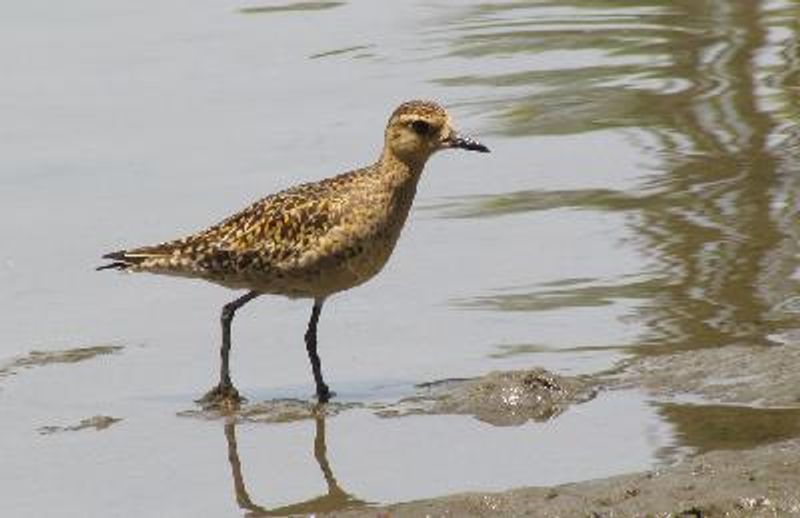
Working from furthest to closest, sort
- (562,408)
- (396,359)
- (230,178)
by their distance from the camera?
1. (230,178)
2. (396,359)
3. (562,408)

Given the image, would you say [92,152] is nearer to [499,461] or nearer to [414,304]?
[414,304]

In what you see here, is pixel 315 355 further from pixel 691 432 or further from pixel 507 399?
pixel 691 432

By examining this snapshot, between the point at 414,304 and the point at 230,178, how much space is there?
8.44ft

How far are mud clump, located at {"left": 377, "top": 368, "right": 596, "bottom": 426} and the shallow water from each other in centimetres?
9

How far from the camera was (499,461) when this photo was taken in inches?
399

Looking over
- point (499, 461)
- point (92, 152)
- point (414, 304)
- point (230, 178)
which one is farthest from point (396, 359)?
point (92, 152)

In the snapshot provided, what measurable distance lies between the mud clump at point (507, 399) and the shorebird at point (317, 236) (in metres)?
0.75

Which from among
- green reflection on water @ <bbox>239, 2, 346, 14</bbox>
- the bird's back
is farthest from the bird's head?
green reflection on water @ <bbox>239, 2, 346, 14</bbox>

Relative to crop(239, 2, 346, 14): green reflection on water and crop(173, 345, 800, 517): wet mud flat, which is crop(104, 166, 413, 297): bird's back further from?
crop(239, 2, 346, 14): green reflection on water

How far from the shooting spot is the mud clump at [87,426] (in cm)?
1106

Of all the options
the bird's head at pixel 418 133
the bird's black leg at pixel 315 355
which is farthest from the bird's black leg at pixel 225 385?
the bird's head at pixel 418 133

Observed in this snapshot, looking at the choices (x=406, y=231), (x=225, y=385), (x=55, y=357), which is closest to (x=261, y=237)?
(x=225, y=385)

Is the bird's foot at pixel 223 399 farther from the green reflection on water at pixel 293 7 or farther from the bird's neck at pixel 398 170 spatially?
the green reflection on water at pixel 293 7

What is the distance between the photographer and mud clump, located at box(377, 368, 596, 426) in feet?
35.4
